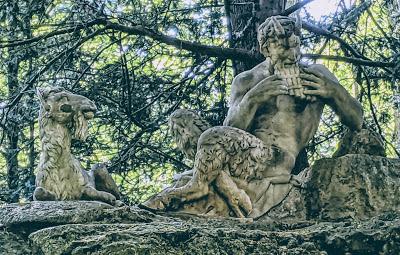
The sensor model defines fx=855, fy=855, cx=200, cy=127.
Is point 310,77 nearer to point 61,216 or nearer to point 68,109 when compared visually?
point 68,109

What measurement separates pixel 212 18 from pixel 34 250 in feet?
20.1

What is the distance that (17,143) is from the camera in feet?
38.7

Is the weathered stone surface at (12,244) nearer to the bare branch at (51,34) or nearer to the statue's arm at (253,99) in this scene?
the statue's arm at (253,99)

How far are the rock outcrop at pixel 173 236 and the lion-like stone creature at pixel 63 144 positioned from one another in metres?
0.91

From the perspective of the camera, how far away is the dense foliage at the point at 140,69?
10.3 metres

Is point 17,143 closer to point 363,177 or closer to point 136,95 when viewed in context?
point 136,95

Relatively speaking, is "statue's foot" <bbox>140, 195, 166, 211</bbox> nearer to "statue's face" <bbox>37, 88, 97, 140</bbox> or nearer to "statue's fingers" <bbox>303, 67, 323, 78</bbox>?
"statue's face" <bbox>37, 88, 97, 140</bbox>

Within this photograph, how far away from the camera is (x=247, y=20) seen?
34.1 feet

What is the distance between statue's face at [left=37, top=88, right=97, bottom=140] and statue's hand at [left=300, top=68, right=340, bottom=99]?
177cm

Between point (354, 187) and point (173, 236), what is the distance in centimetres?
198

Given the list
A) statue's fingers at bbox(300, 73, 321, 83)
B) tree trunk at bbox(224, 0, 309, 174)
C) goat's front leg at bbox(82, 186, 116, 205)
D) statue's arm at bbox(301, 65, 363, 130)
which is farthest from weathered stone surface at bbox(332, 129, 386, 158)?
tree trunk at bbox(224, 0, 309, 174)

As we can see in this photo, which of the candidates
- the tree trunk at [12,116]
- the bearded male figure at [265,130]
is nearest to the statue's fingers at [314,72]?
the bearded male figure at [265,130]

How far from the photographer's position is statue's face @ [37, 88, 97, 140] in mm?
6871

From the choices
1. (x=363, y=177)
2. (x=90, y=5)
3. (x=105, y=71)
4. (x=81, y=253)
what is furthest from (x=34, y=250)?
(x=105, y=71)
